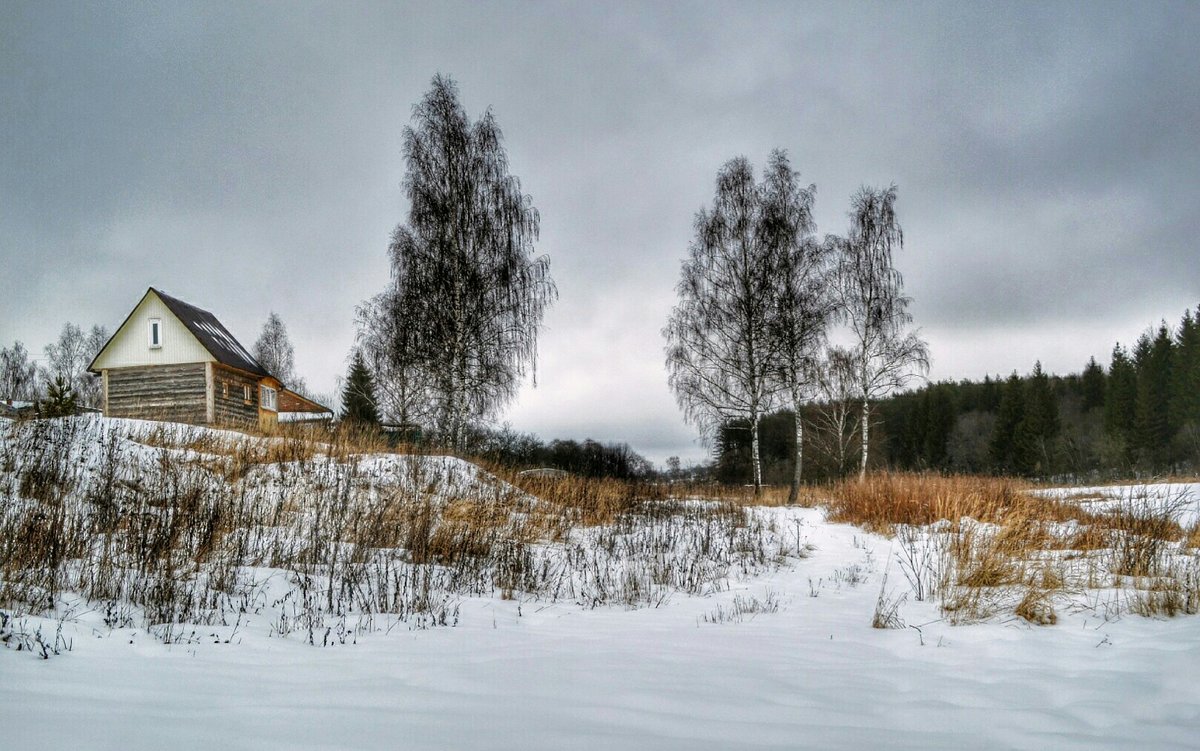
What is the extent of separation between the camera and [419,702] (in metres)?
2.33

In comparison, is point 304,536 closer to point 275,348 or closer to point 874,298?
point 874,298

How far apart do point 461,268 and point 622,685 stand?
503 inches

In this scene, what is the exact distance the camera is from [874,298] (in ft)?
59.3

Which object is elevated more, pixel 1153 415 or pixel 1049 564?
pixel 1153 415

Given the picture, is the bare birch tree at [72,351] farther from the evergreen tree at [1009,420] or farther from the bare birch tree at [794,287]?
the evergreen tree at [1009,420]

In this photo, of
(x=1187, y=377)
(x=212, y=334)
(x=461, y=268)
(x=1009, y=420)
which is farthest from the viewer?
(x=1009, y=420)

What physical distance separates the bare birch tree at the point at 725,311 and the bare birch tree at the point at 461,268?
3.90 m

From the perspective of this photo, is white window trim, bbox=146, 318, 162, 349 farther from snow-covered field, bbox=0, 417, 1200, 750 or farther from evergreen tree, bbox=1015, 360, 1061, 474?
evergreen tree, bbox=1015, 360, 1061, 474

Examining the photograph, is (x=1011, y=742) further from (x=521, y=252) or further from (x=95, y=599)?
(x=521, y=252)

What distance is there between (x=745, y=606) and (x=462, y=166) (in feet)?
43.6

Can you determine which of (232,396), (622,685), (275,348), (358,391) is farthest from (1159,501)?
(275,348)

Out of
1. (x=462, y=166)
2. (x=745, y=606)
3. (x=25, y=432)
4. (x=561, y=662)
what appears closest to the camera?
(x=561, y=662)

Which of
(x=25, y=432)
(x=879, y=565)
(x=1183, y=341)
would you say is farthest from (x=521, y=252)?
(x=1183, y=341)

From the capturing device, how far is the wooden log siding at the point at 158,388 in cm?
2041
